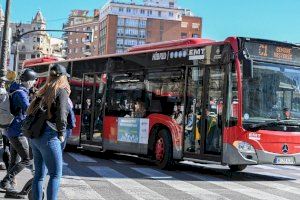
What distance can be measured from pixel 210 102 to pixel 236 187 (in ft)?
7.32

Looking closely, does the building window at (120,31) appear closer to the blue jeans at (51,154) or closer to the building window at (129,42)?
the building window at (129,42)

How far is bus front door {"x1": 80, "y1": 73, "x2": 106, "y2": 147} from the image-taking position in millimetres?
16188

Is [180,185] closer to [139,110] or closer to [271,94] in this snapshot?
[271,94]

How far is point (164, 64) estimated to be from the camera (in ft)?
44.8

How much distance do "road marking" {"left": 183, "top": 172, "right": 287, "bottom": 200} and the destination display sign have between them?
2.67 metres

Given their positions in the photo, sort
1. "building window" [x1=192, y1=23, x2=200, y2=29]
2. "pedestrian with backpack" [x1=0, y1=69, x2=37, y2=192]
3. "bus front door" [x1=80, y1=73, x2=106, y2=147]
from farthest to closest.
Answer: "building window" [x1=192, y1=23, x2=200, y2=29] < "bus front door" [x1=80, y1=73, x2=106, y2=147] < "pedestrian with backpack" [x1=0, y1=69, x2=37, y2=192]

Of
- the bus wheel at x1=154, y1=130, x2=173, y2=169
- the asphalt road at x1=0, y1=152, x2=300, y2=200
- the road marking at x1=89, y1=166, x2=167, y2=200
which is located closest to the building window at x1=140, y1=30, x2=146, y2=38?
the asphalt road at x1=0, y1=152, x2=300, y2=200

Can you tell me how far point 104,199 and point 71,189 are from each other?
102 centimetres

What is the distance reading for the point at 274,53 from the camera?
39.8 ft

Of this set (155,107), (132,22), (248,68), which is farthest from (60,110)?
(132,22)

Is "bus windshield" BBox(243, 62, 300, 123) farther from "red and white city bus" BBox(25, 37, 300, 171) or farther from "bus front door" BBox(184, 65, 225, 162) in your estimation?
"bus front door" BBox(184, 65, 225, 162)

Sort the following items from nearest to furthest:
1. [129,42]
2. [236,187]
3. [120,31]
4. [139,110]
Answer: [236,187], [139,110], [120,31], [129,42]

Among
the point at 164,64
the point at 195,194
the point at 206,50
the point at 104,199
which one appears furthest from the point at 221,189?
the point at 164,64

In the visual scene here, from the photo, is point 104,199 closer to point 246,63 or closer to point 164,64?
point 246,63
